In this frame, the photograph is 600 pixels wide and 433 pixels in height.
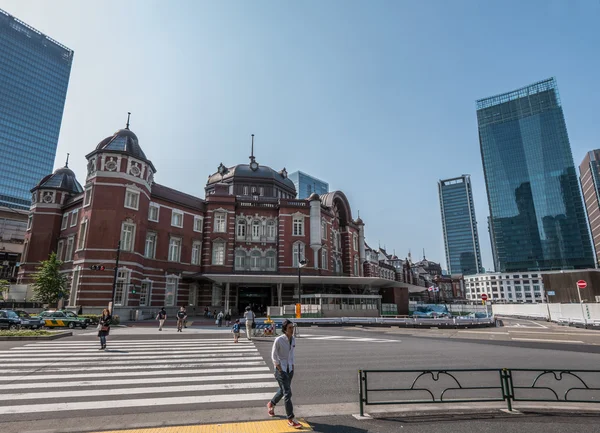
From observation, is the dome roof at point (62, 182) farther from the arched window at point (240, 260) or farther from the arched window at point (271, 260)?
the arched window at point (271, 260)

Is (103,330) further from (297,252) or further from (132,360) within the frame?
(297,252)

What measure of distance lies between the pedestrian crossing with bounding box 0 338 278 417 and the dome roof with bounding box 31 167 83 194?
3073 centimetres

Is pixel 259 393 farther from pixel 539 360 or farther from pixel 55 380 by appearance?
pixel 539 360

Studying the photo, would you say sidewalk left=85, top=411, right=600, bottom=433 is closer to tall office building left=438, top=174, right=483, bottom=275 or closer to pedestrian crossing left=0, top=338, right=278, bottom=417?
pedestrian crossing left=0, top=338, right=278, bottom=417

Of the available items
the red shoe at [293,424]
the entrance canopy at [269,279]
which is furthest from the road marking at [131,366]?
the entrance canopy at [269,279]

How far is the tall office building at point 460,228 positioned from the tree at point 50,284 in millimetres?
193951

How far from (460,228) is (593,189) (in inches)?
3034

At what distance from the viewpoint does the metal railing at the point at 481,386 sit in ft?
21.9

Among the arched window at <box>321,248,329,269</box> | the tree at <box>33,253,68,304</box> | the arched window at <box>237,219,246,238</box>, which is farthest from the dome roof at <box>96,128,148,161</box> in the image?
the arched window at <box>321,248,329,269</box>

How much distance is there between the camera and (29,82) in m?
116

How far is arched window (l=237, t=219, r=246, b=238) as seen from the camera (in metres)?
41.6

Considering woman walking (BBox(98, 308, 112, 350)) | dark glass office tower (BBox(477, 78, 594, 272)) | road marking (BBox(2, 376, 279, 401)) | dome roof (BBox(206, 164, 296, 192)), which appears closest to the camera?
road marking (BBox(2, 376, 279, 401))

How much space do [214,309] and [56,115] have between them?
4865 inches

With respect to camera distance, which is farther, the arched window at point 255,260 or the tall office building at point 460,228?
the tall office building at point 460,228
